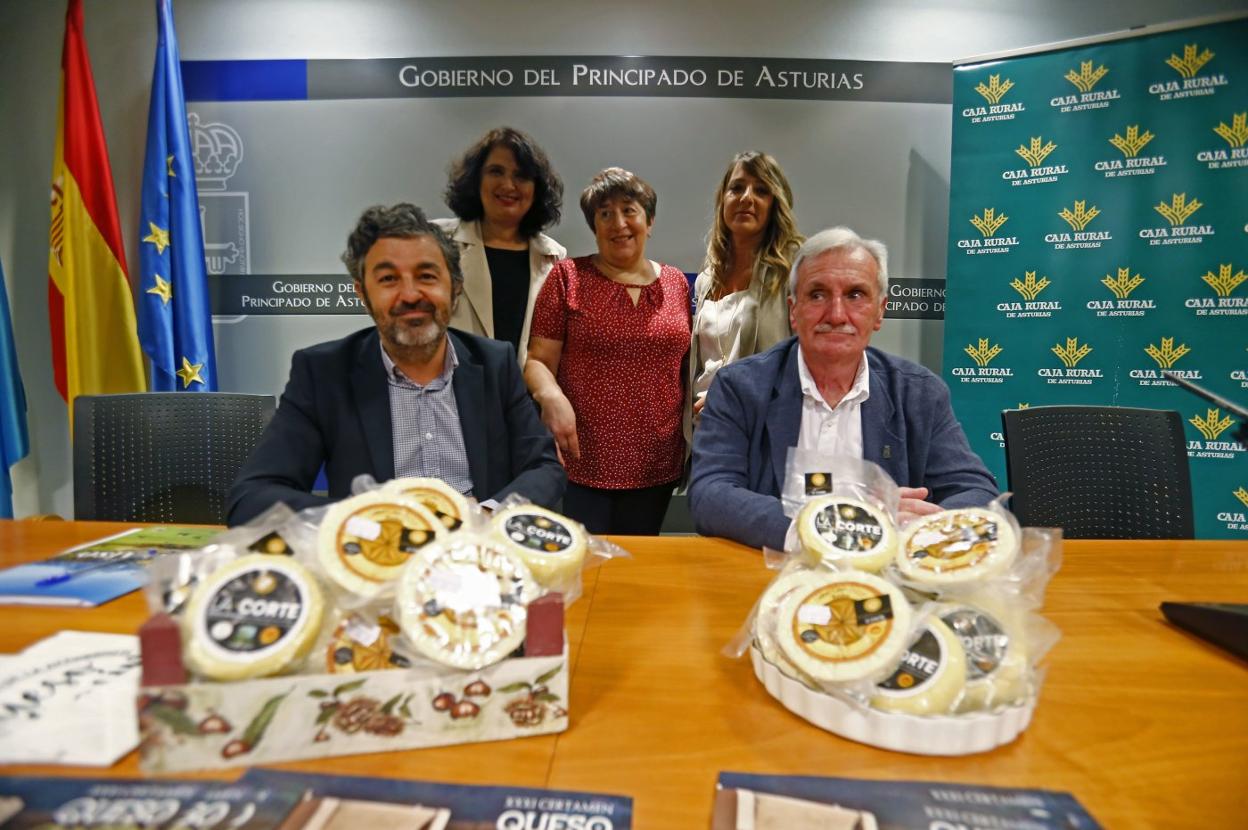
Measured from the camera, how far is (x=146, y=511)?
6.63 ft

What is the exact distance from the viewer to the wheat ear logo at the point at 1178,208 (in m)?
3.46

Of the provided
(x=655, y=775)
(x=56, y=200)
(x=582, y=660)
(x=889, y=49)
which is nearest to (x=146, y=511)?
(x=582, y=660)

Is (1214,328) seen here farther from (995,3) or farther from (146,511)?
(146,511)

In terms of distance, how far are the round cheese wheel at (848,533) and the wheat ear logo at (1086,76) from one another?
364 cm

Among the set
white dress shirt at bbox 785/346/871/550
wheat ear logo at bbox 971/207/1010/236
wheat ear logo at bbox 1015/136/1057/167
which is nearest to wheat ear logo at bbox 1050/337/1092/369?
wheat ear logo at bbox 971/207/1010/236

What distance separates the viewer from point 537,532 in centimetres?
103

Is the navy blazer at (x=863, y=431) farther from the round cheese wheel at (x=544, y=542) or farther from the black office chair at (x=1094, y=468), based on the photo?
the round cheese wheel at (x=544, y=542)

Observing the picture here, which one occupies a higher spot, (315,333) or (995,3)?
(995,3)

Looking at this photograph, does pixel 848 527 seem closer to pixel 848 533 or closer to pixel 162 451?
pixel 848 533

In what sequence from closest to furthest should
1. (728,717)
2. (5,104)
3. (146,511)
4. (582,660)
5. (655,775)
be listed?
(655,775) → (728,717) → (582,660) → (146,511) → (5,104)

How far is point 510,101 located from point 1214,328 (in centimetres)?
395

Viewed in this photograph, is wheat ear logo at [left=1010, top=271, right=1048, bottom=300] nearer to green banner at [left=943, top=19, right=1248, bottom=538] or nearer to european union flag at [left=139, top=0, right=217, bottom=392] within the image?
green banner at [left=943, top=19, right=1248, bottom=538]

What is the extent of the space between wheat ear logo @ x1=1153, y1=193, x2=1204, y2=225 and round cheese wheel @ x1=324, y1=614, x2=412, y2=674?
168 inches

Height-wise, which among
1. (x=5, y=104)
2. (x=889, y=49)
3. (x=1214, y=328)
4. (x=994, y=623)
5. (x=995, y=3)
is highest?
(x=995, y=3)
